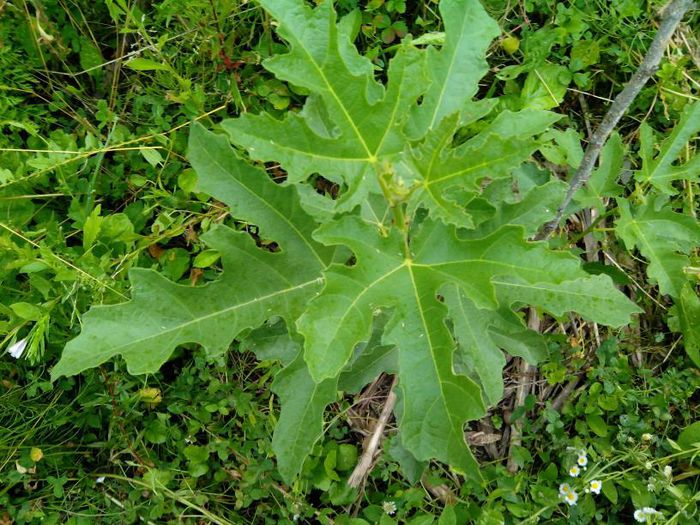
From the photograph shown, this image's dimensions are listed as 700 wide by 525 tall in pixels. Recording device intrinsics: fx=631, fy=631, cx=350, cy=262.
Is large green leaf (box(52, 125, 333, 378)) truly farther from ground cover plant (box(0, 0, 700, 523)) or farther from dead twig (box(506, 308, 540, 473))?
dead twig (box(506, 308, 540, 473))

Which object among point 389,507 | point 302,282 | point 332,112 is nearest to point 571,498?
point 389,507

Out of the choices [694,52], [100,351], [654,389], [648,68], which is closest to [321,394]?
[100,351]

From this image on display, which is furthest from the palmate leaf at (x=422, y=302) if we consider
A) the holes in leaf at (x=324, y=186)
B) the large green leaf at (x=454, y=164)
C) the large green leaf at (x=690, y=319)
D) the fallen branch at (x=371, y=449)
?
the large green leaf at (x=690, y=319)

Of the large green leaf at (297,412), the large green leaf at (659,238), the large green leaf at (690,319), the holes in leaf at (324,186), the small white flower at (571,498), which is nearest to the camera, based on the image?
the large green leaf at (297,412)

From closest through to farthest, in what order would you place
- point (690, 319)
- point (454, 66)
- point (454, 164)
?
1. point (454, 164)
2. point (454, 66)
3. point (690, 319)

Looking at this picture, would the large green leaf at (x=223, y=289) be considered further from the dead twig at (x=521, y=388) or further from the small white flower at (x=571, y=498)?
the small white flower at (x=571, y=498)

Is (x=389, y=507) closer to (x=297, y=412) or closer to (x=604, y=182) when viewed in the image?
(x=297, y=412)
